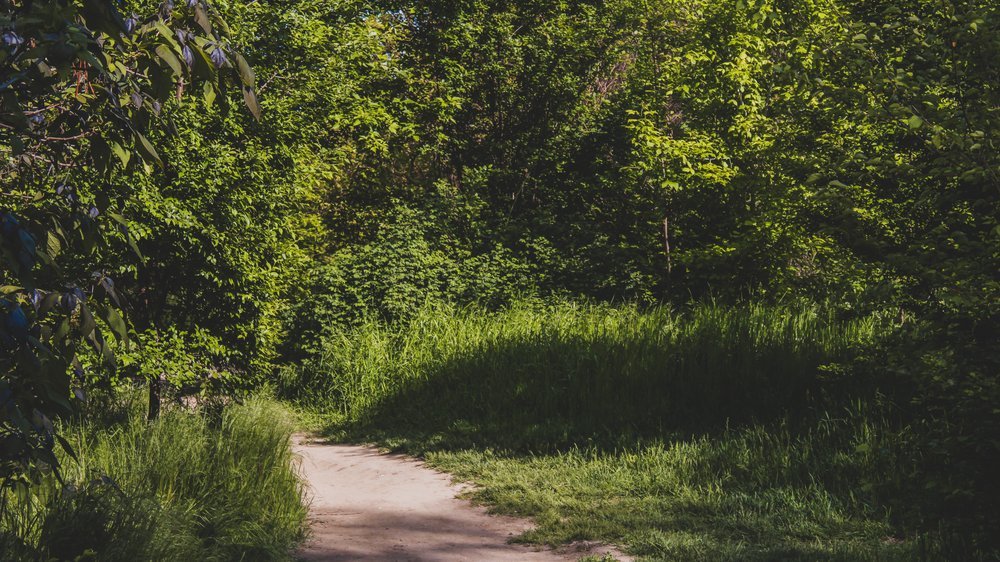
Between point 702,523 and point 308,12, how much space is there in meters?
9.00

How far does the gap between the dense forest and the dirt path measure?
0.93ft

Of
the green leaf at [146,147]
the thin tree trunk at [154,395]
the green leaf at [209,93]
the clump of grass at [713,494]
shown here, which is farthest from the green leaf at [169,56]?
the thin tree trunk at [154,395]

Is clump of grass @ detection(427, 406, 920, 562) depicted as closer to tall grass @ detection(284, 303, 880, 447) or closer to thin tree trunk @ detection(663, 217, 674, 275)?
tall grass @ detection(284, 303, 880, 447)

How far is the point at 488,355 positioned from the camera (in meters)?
10.9

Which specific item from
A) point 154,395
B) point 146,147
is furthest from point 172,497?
point 146,147

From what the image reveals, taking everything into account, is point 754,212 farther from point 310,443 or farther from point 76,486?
point 76,486

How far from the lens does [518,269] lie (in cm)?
1474

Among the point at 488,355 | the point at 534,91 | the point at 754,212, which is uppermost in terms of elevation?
the point at 534,91

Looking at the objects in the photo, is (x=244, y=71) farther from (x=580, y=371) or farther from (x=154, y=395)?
(x=580, y=371)

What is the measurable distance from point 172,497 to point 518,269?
9478 mm

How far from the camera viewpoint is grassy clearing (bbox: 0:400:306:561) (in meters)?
4.51

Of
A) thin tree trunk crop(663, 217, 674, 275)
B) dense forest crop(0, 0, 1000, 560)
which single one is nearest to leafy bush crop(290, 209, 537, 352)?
dense forest crop(0, 0, 1000, 560)

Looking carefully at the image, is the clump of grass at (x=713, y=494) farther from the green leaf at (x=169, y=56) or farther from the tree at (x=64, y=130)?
the green leaf at (x=169, y=56)

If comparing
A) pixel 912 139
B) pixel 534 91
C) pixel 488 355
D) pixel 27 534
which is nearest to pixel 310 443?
pixel 488 355
